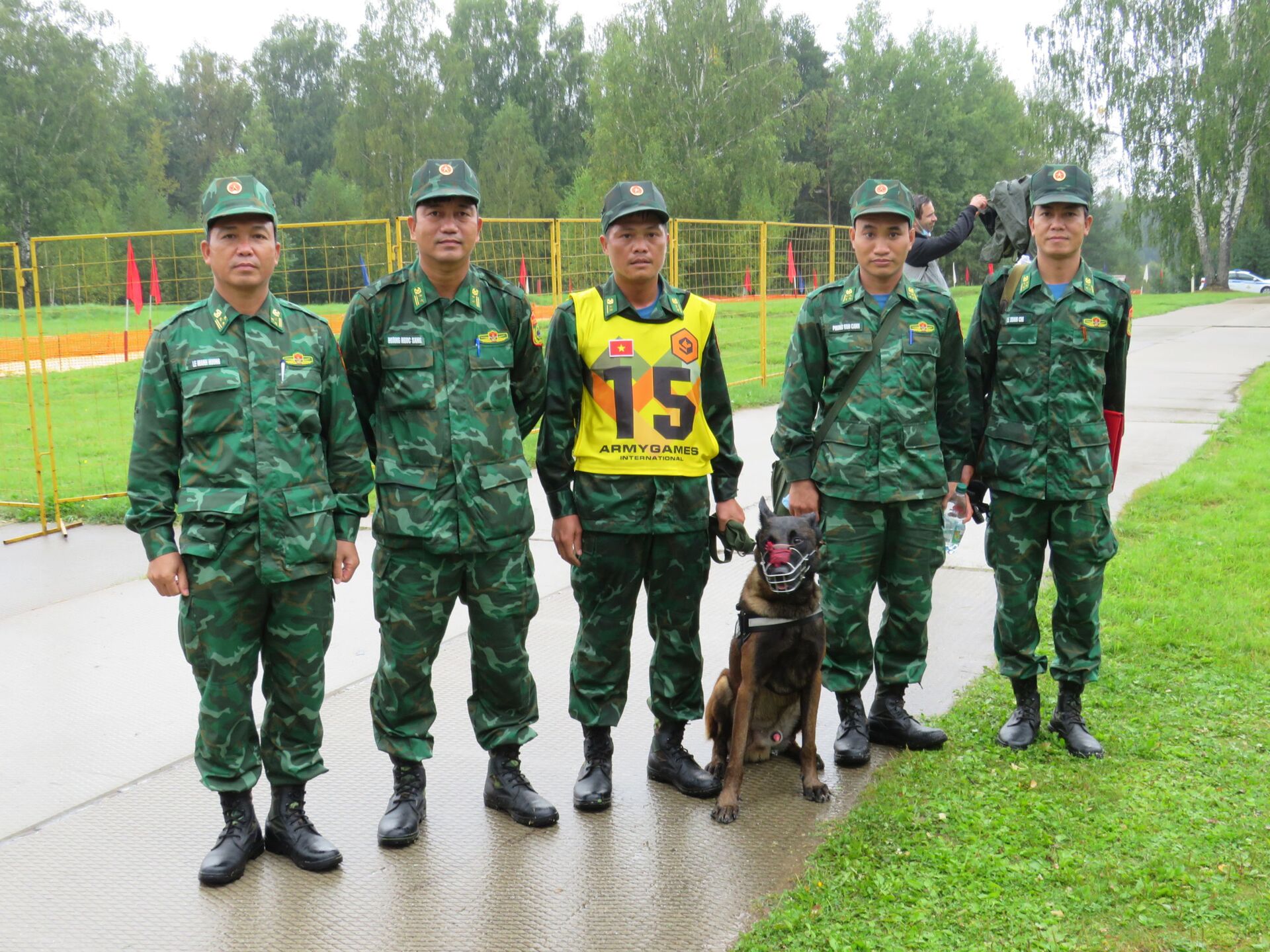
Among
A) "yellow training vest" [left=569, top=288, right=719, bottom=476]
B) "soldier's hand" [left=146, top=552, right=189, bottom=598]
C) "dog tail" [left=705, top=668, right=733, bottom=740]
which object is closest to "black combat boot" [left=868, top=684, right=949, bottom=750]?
"dog tail" [left=705, top=668, right=733, bottom=740]

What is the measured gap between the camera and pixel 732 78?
4481 cm

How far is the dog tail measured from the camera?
4.32 m

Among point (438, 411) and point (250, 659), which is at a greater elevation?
point (438, 411)

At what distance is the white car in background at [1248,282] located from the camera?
172 feet

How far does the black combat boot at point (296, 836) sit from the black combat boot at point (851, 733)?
195 centimetres

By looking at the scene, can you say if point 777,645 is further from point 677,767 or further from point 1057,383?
point 1057,383

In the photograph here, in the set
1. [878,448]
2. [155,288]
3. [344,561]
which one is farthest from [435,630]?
[155,288]

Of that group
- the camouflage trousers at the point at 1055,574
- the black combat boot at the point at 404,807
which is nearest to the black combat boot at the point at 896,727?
the camouflage trousers at the point at 1055,574

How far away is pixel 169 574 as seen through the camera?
11.7 feet

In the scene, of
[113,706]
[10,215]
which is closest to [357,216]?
[10,215]

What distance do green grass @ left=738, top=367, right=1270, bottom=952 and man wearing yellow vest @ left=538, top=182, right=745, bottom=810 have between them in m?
0.85

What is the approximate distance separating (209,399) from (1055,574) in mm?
3293

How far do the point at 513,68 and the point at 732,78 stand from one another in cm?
2336

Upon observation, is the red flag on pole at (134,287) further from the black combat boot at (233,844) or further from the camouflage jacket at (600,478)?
the black combat boot at (233,844)
